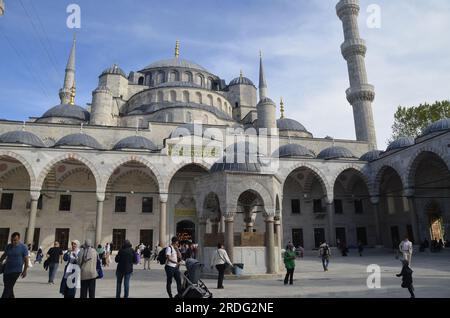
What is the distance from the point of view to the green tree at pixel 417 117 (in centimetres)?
2311

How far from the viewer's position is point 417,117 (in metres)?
24.5

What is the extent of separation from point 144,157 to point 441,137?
13.9m

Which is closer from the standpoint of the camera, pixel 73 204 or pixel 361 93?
pixel 73 204

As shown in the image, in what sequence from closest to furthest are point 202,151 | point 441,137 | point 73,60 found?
point 441,137 → point 202,151 → point 73,60

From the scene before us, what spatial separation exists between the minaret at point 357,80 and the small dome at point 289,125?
399cm

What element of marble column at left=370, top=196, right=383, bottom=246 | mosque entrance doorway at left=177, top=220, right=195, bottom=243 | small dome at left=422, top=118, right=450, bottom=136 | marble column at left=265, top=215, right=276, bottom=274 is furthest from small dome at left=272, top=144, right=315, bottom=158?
marble column at left=265, top=215, right=276, bottom=274

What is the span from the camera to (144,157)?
16938 millimetres

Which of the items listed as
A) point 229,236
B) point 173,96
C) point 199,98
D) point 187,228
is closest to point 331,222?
point 187,228

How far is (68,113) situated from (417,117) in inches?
978

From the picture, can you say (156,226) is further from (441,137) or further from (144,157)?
(441,137)

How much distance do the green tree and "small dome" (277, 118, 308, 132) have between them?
295 inches

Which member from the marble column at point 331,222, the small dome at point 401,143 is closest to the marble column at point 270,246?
the marble column at point 331,222
